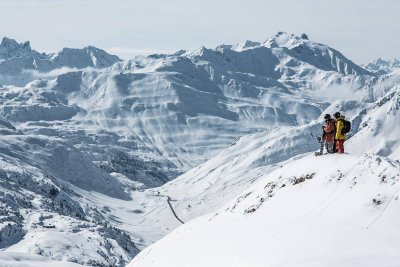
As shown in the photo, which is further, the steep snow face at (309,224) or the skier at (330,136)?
the skier at (330,136)

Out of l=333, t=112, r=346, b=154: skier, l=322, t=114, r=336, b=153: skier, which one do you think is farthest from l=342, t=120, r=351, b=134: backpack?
l=322, t=114, r=336, b=153: skier

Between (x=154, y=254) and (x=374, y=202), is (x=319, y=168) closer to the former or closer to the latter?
(x=374, y=202)

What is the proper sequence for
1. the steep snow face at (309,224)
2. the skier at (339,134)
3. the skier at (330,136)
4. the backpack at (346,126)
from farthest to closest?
the skier at (330,136) → the skier at (339,134) → the backpack at (346,126) → the steep snow face at (309,224)

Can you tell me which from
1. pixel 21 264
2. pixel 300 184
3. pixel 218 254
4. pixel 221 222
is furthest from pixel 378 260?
pixel 21 264

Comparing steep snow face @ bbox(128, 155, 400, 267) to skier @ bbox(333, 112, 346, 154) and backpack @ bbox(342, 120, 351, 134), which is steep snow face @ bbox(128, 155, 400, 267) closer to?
skier @ bbox(333, 112, 346, 154)

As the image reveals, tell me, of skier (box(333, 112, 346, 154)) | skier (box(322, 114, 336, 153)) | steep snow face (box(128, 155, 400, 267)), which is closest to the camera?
steep snow face (box(128, 155, 400, 267))

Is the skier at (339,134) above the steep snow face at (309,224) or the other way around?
above

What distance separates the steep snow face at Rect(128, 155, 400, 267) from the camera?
2444 cm

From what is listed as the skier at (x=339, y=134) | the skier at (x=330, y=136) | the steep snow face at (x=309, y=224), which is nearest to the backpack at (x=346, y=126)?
the skier at (x=339, y=134)

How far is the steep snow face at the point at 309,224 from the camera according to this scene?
80.2ft

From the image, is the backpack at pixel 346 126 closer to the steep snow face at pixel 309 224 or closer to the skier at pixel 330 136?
the skier at pixel 330 136

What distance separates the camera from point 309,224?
28.3 m

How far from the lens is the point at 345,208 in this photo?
1142 inches

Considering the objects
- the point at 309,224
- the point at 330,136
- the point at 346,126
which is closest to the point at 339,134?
the point at 346,126
